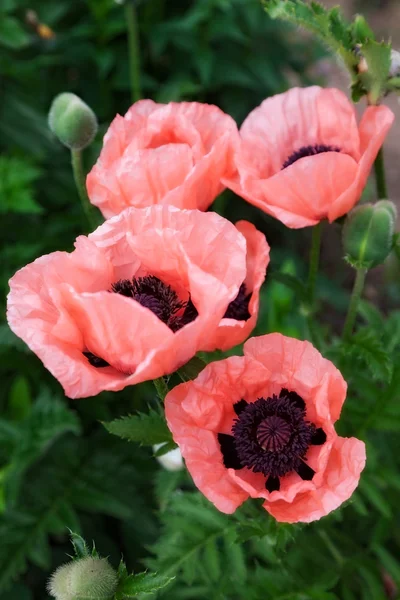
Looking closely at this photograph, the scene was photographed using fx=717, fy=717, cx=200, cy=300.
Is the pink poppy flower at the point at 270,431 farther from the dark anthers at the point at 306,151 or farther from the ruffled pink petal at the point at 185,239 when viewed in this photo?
the dark anthers at the point at 306,151

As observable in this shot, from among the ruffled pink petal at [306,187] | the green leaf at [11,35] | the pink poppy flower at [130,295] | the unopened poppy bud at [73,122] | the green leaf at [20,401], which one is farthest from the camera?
the green leaf at [11,35]

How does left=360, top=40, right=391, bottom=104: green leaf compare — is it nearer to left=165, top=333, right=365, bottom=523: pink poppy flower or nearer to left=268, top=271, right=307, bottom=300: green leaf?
left=268, top=271, right=307, bottom=300: green leaf

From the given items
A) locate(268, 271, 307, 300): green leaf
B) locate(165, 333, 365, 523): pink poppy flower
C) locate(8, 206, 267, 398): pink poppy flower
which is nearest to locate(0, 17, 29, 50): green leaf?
locate(268, 271, 307, 300): green leaf

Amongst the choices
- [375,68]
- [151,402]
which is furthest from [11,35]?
[375,68]

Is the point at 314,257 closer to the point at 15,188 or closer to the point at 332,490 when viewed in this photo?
the point at 332,490

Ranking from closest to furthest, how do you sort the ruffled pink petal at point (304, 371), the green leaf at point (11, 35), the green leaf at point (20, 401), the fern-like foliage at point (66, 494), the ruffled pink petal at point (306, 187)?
1. the ruffled pink petal at point (304, 371)
2. the ruffled pink petal at point (306, 187)
3. the fern-like foliage at point (66, 494)
4. the green leaf at point (20, 401)
5. the green leaf at point (11, 35)

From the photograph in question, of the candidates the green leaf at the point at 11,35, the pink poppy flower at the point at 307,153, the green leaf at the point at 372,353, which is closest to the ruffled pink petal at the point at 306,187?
the pink poppy flower at the point at 307,153

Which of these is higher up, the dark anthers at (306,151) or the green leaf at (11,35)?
the dark anthers at (306,151)
